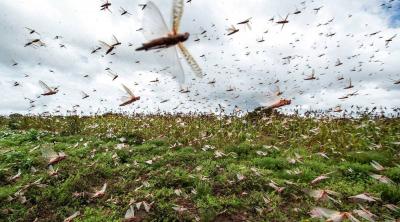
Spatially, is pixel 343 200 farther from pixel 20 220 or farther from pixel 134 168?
pixel 20 220

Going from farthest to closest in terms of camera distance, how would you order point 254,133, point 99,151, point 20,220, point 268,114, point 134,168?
point 268,114, point 254,133, point 99,151, point 134,168, point 20,220

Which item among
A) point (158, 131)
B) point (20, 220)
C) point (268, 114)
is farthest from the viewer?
point (268, 114)

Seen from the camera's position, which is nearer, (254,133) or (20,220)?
(20,220)

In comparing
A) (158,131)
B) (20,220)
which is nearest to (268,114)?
(158,131)

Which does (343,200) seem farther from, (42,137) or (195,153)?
(42,137)

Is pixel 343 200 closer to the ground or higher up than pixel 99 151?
closer to the ground

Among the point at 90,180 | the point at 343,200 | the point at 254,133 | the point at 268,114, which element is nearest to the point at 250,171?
the point at 343,200
